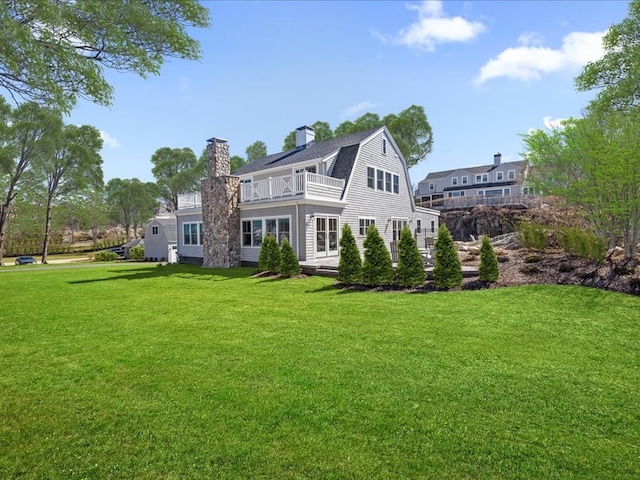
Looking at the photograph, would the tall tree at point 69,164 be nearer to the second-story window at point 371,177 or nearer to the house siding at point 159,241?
the house siding at point 159,241

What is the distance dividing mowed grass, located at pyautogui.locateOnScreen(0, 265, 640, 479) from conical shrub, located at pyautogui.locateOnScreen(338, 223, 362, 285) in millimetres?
3327

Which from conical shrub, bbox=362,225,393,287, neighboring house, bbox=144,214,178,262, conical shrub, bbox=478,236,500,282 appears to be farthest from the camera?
neighboring house, bbox=144,214,178,262

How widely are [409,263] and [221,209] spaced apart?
10.3m

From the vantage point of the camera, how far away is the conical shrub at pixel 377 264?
34.4 feet

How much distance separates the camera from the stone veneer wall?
A: 661 inches

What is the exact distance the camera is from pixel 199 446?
2873 mm

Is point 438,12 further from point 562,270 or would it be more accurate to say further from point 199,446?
point 199,446

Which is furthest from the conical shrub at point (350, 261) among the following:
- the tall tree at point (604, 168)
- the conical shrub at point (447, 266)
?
the tall tree at point (604, 168)

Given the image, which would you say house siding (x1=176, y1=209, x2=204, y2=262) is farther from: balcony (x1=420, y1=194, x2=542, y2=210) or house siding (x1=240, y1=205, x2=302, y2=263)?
balcony (x1=420, y1=194, x2=542, y2=210)

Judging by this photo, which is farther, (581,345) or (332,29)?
(332,29)

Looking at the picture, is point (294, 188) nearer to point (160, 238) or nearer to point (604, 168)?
point (604, 168)

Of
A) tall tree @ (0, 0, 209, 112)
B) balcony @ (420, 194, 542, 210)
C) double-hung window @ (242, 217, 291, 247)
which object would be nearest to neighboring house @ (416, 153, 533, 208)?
balcony @ (420, 194, 542, 210)

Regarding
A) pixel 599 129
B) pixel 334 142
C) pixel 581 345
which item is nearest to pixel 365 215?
pixel 334 142

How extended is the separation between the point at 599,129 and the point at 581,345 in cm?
997
